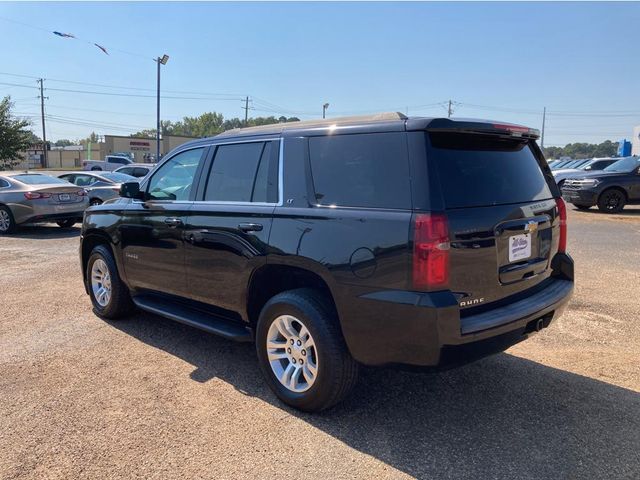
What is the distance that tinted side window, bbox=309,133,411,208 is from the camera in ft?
9.58

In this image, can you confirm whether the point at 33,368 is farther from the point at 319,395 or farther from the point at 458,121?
the point at 458,121

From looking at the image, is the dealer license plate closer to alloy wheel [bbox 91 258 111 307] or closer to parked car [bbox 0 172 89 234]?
alloy wheel [bbox 91 258 111 307]

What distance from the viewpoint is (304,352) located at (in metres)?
3.36

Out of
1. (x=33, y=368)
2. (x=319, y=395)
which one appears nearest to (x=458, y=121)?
(x=319, y=395)

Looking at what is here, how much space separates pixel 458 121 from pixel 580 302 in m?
3.87

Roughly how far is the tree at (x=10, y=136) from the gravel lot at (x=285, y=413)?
112 ft

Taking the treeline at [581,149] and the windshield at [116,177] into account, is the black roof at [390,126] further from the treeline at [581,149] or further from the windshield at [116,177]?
the treeline at [581,149]

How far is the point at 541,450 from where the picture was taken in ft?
9.57

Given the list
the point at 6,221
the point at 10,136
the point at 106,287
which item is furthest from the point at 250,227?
the point at 10,136

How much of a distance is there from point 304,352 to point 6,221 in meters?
11.7

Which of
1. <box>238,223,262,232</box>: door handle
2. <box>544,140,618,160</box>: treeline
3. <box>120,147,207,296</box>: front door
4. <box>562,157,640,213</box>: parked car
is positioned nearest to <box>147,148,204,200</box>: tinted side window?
<box>120,147,207,296</box>: front door

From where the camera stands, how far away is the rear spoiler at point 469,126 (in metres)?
2.90

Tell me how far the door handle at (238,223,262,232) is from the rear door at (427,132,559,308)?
1.34 metres

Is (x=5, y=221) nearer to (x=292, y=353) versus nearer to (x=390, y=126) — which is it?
(x=292, y=353)
